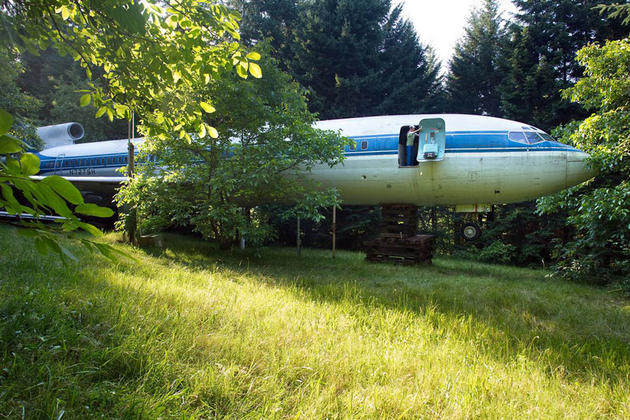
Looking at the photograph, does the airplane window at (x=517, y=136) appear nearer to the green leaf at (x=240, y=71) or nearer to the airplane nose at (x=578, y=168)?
the airplane nose at (x=578, y=168)

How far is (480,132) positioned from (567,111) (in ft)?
27.8

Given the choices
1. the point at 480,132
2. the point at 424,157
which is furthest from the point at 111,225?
the point at 480,132

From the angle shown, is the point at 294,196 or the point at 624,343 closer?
the point at 624,343

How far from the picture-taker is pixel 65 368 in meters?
1.85

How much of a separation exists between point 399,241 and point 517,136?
3626 millimetres

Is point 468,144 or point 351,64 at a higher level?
point 351,64

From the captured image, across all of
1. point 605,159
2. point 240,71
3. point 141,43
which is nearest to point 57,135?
point 141,43

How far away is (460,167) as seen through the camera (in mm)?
8117

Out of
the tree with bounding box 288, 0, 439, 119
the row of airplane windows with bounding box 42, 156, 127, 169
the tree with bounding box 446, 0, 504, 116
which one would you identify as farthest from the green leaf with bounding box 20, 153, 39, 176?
the tree with bounding box 446, 0, 504, 116

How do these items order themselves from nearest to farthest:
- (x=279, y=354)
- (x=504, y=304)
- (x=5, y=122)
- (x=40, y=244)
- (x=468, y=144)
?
(x=5, y=122)
(x=40, y=244)
(x=279, y=354)
(x=504, y=304)
(x=468, y=144)

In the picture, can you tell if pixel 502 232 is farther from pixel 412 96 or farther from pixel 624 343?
pixel 624 343

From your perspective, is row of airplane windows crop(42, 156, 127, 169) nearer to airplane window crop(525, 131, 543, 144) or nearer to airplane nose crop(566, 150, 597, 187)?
airplane window crop(525, 131, 543, 144)

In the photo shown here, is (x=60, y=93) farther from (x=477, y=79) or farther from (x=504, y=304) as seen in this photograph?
(x=504, y=304)

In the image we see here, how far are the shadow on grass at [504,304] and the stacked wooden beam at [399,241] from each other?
1.03m
